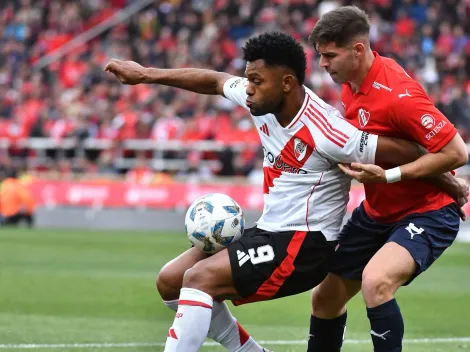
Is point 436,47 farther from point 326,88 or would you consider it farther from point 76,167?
point 76,167

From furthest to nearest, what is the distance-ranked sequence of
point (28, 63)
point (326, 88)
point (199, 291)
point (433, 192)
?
point (28, 63), point (326, 88), point (433, 192), point (199, 291)

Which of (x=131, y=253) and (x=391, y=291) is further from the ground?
(x=391, y=291)

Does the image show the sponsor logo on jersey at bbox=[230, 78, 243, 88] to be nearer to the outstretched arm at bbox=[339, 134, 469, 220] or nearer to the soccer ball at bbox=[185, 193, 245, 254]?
the soccer ball at bbox=[185, 193, 245, 254]

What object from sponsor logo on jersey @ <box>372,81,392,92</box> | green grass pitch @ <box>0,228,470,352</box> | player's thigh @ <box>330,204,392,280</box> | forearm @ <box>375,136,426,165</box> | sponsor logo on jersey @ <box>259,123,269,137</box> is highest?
sponsor logo on jersey @ <box>372,81,392,92</box>

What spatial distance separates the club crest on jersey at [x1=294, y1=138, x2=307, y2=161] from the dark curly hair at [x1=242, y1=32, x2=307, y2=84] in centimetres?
39

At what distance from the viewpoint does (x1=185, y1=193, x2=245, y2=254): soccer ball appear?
5965 mm

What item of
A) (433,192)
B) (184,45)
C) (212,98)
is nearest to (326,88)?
(212,98)

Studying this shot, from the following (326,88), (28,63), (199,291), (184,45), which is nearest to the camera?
(199,291)

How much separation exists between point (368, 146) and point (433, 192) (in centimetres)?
63

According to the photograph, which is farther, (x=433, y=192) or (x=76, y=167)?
(x=76, y=167)

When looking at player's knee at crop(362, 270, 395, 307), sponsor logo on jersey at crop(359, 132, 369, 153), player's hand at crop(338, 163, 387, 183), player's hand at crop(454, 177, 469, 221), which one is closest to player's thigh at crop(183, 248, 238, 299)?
player's knee at crop(362, 270, 395, 307)

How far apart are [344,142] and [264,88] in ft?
1.81

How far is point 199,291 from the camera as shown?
565cm

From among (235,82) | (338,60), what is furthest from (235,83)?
(338,60)
